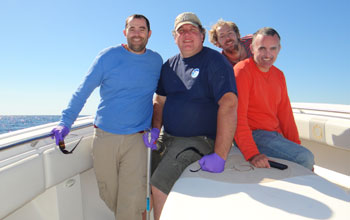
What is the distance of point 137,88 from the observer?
2088mm

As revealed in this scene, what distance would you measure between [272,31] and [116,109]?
4.83 feet

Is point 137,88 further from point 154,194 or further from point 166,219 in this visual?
point 166,219

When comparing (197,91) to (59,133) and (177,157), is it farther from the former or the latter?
(59,133)

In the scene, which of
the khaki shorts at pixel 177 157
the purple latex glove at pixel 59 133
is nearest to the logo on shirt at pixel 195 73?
the khaki shorts at pixel 177 157

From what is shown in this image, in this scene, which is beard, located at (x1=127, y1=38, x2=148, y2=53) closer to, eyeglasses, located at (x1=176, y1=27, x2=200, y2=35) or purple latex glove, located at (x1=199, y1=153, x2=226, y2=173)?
eyeglasses, located at (x1=176, y1=27, x2=200, y2=35)

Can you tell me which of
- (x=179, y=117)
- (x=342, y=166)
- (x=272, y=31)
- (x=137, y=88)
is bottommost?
(x=342, y=166)

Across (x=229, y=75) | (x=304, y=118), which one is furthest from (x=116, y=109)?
(x=304, y=118)

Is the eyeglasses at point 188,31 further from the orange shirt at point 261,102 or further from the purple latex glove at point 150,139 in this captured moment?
the purple latex glove at point 150,139

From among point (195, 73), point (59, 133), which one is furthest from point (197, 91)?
point (59, 133)

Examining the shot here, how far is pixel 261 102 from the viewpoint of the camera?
1974 mm

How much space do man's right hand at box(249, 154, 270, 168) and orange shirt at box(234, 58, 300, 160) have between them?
164mm

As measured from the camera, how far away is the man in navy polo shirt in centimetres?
174

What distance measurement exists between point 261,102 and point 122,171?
134 centimetres

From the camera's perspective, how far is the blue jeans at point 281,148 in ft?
5.82
